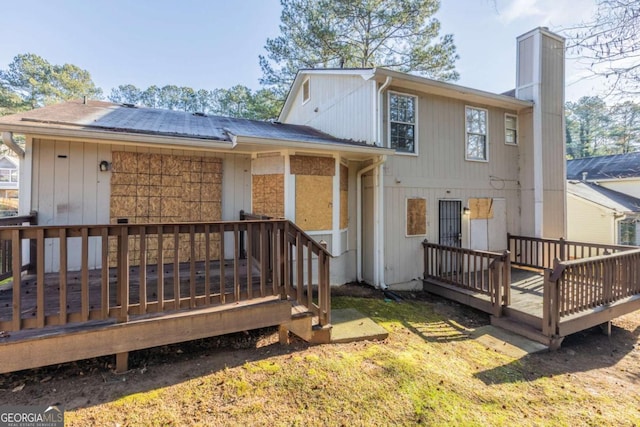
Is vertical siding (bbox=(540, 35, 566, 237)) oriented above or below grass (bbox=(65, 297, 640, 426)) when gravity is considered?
above

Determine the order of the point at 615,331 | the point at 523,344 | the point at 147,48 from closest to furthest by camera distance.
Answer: the point at 523,344 < the point at 615,331 < the point at 147,48

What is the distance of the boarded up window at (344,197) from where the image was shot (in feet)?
22.1

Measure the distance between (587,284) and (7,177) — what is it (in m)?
34.5

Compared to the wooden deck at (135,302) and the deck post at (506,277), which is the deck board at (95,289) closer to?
the wooden deck at (135,302)

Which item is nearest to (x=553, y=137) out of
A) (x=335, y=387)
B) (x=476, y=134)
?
(x=476, y=134)

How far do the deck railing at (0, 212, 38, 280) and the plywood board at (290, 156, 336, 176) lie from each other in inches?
166

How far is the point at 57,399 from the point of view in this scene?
107 inches

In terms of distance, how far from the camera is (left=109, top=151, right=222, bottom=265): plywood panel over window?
17.6 ft

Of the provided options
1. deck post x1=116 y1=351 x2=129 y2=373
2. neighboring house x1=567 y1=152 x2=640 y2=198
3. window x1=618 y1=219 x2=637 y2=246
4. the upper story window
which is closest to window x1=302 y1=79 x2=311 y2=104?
deck post x1=116 y1=351 x2=129 y2=373

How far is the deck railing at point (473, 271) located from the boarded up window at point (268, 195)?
3.78 metres

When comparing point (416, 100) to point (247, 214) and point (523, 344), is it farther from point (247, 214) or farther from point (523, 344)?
point (523, 344)

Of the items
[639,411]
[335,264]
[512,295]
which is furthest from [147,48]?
[639,411]

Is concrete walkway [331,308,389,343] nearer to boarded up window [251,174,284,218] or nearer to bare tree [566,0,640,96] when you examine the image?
boarded up window [251,174,284,218]

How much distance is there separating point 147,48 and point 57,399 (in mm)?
20099
